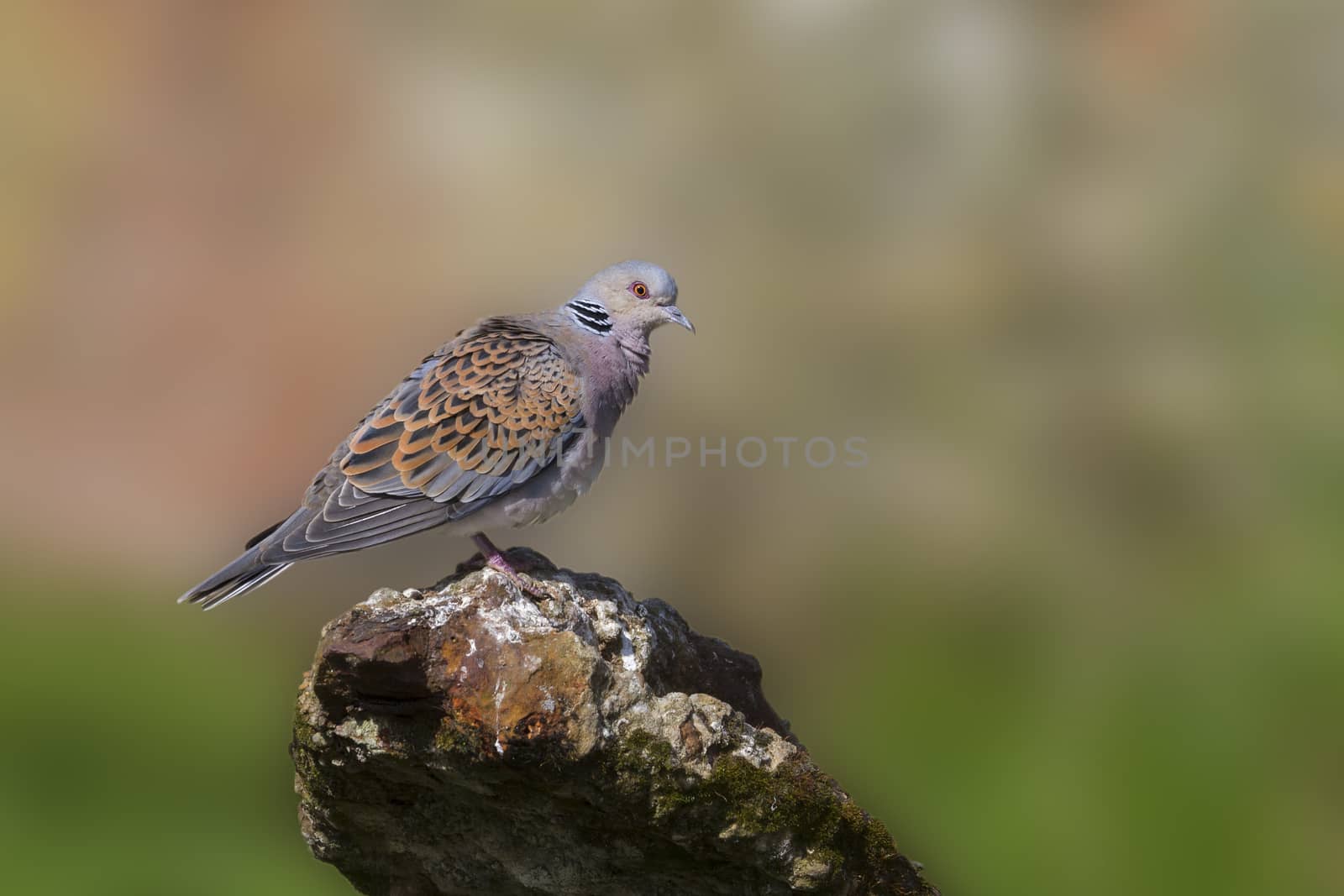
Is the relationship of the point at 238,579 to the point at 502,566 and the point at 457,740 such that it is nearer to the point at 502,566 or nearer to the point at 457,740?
the point at 502,566

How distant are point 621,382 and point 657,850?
1.78 m

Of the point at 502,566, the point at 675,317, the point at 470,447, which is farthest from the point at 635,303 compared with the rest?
the point at 502,566

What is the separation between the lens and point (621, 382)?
178 inches

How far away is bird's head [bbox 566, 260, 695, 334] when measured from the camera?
4.58 metres

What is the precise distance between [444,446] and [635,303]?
1030mm

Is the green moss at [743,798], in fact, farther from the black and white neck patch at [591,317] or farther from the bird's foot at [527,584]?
the black and white neck patch at [591,317]

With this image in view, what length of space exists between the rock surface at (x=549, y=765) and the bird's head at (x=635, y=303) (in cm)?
113

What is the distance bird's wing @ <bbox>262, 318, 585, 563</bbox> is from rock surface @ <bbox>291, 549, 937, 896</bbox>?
0.32 m

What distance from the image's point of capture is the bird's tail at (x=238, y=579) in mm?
3711

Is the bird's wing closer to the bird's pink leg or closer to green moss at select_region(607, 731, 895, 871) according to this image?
the bird's pink leg

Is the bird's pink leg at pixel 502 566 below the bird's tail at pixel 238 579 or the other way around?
the other way around

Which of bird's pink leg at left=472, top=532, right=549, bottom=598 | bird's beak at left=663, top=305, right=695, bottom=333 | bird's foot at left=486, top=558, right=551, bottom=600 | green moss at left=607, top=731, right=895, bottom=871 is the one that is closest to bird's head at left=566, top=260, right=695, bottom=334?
bird's beak at left=663, top=305, right=695, bottom=333

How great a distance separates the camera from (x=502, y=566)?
12.4 feet

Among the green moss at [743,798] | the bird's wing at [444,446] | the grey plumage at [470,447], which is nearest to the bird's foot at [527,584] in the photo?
the grey plumage at [470,447]
